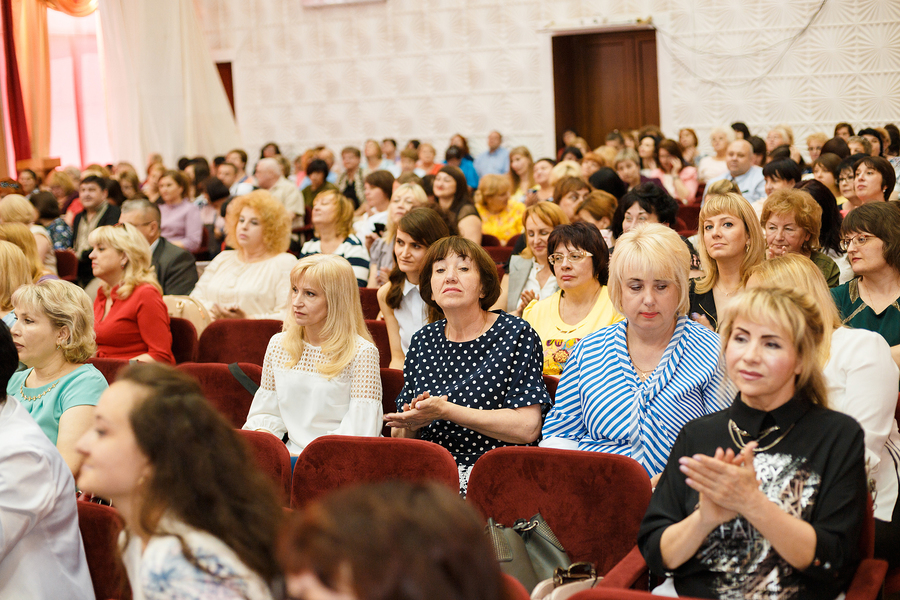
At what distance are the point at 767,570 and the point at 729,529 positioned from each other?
103 millimetres

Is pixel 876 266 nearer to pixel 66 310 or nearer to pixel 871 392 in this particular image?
pixel 871 392

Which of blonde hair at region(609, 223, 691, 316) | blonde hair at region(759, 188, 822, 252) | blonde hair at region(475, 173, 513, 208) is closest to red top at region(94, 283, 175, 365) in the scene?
blonde hair at region(609, 223, 691, 316)

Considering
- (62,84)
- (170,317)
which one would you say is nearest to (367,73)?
(62,84)

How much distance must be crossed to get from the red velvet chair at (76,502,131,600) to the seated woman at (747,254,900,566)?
5.60 feet

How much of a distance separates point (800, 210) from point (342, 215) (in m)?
2.76

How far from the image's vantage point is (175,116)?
12680 millimetres

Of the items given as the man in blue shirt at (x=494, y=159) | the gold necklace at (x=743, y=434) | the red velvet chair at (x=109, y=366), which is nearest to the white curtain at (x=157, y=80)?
the man in blue shirt at (x=494, y=159)

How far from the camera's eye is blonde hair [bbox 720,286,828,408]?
168cm

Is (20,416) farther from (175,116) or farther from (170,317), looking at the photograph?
(175,116)

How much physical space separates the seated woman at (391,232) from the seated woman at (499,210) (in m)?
1.52

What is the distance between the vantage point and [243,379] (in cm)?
315

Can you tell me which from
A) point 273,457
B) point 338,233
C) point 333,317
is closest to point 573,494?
point 273,457

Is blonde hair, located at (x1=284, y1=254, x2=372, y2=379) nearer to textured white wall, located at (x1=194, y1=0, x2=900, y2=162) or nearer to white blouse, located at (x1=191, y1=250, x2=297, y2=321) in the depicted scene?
white blouse, located at (x1=191, y1=250, x2=297, y2=321)

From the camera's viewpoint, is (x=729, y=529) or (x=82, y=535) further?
(x=82, y=535)
